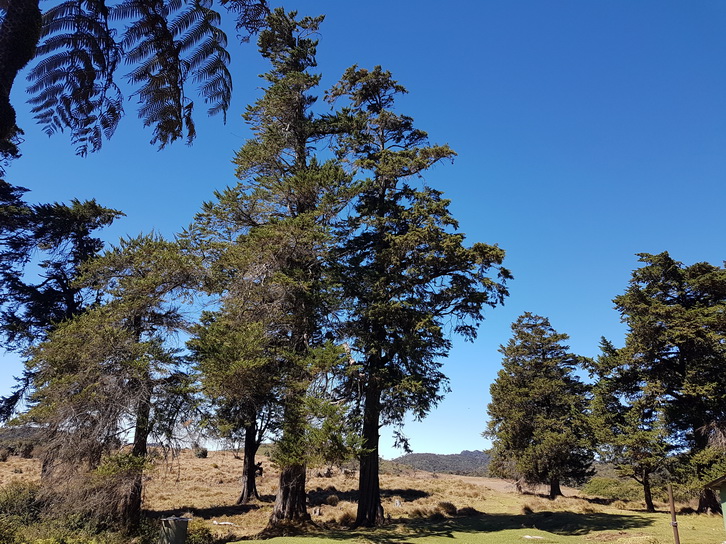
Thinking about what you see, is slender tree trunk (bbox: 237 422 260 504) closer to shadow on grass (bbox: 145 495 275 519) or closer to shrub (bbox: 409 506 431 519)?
shadow on grass (bbox: 145 495 275 519)

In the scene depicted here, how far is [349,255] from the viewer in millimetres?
21984

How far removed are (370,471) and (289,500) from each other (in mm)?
3699

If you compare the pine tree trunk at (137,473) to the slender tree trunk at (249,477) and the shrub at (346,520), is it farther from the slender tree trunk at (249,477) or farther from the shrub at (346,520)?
the slender tree trunk at (249,477)

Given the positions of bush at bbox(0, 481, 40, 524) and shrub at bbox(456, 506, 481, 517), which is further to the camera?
shrub at bbox(456, 506, 481, 517)

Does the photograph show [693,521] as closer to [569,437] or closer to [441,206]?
[569,437]

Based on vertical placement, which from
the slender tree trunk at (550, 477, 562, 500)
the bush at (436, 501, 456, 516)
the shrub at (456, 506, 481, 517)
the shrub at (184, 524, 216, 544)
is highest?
the shrub at (184, 524, 216, 544)

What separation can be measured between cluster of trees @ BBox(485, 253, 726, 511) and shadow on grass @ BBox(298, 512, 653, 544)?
393 cm

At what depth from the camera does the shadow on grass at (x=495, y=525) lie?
52.1ft

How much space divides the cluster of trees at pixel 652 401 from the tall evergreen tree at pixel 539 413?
0.34 ft

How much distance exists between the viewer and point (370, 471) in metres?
18.9

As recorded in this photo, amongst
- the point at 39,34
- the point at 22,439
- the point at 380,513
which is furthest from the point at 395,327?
the point at 39,34

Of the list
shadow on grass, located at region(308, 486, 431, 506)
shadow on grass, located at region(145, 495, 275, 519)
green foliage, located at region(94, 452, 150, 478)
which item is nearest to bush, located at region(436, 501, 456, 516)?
shadow on grass, located at region(308, 486, 431, 506)

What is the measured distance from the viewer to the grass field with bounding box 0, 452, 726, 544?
15531 mm

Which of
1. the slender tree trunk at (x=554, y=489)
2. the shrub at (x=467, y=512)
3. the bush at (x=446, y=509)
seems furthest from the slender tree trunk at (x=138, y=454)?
the slender tree trunk at (x=554, y=489)
